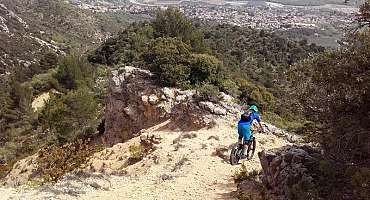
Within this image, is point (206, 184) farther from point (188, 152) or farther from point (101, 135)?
point (101, 135)

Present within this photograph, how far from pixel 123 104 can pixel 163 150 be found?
5.86 m

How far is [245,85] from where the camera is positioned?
20609mm

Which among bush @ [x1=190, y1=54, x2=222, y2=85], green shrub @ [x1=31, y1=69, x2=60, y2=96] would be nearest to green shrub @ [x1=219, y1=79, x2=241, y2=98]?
bush @ [x1=190, y1=54, x2=222, y2=85]

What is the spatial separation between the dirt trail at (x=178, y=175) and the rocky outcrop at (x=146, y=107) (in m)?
0.94

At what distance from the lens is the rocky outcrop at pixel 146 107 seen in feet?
52.0

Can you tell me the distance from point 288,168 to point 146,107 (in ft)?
32.3

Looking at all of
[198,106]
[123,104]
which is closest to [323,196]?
[198,106]

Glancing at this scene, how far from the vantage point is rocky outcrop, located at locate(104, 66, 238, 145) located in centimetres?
1586

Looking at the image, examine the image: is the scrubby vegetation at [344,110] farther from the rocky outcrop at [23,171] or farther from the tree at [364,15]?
the rocky outcrop at [23,171]

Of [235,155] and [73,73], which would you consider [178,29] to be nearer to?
[73,73]

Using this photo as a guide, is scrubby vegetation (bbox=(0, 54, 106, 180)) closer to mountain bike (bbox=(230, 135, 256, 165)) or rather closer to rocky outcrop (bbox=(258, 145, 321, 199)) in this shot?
mountain bike (bbox=(230, 135, 256, 165))

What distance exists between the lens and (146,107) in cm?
1809

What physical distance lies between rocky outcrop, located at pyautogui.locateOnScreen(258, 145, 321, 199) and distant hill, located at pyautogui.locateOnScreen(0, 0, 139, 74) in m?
76.5

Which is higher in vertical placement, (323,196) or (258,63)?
(323,196)
